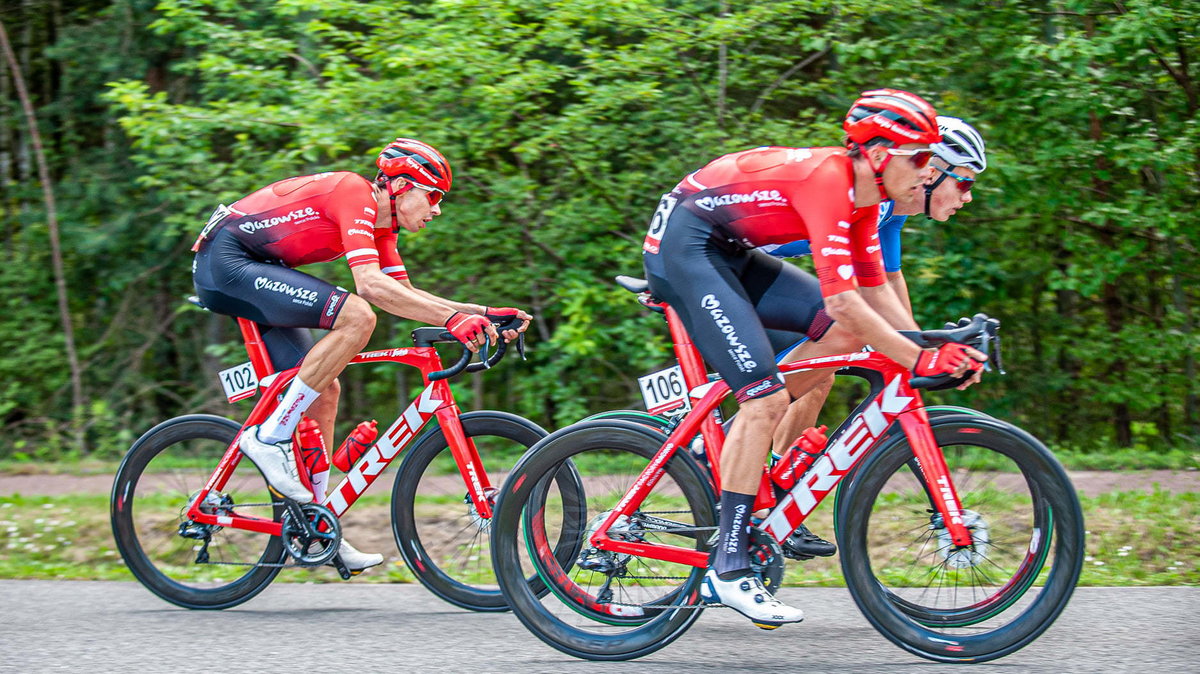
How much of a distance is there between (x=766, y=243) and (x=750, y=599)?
129 centimetres

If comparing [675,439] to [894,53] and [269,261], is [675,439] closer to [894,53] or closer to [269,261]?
[269,261]

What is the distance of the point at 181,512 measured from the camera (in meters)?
5.38

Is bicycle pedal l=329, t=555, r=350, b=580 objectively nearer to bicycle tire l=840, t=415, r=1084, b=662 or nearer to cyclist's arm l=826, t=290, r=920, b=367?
bicycle tire l=840, t=415, r=1084, b=662

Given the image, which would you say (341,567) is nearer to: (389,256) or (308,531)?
(308,531)

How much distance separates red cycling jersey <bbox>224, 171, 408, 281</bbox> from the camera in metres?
4.91

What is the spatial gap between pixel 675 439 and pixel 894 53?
5.39 metres

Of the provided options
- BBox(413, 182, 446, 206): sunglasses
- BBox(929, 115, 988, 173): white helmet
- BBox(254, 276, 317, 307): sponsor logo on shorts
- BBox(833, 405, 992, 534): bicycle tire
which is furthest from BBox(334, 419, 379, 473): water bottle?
BBox(929, 115, 988, 173): white helmet

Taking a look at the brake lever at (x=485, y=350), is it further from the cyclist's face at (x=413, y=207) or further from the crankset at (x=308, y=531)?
the crankset at (x=308, y=531)

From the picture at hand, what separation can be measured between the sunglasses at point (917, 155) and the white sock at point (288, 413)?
2663 millimetres

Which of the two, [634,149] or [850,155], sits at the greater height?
[850,155]

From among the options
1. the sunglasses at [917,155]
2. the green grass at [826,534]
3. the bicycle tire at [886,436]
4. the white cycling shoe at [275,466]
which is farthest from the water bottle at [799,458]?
the white cycling shoe at [275,466]

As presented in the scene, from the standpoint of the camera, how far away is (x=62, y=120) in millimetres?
10648

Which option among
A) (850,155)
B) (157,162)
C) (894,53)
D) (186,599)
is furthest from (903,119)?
(157,162)

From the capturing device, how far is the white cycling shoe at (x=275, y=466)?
5.02 meters
